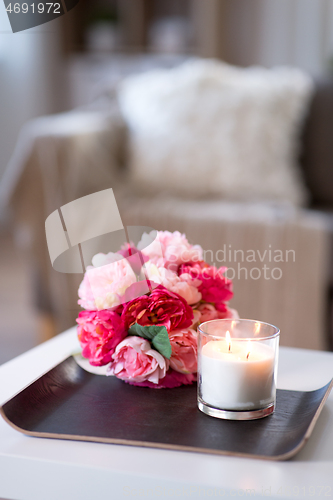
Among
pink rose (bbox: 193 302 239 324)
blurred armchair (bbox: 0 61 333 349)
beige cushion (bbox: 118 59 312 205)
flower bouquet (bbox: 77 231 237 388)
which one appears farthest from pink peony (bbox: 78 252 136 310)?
beige cushion (bbox: 118 59 312 205)

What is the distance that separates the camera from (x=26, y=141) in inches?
66.9

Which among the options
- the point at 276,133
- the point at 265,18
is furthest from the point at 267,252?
the point at 265,18

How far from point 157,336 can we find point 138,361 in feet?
0.13

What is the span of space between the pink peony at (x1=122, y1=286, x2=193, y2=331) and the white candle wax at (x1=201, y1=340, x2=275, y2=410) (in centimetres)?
5

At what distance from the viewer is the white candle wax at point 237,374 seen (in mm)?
537

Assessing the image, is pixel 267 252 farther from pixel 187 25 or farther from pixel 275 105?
pixel 187 25

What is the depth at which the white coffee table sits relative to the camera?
46 cm

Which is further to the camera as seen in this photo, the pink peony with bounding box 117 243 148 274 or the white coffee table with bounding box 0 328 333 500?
the pink peony with bounding box 117 243 148 274

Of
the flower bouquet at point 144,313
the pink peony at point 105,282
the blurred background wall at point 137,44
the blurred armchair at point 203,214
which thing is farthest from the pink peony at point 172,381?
the blurred background wall at point 137,44

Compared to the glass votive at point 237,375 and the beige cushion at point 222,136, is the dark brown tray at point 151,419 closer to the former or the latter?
the glass votive at point 237,375

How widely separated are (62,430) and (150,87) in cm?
153

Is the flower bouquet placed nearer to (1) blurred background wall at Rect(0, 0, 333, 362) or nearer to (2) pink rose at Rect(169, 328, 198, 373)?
(2) pink rose at Rect(169, 328, 198, 373)

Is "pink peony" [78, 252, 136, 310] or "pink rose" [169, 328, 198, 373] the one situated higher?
"pink peony" [78, 252, 136, 310]

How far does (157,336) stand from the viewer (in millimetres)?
592
